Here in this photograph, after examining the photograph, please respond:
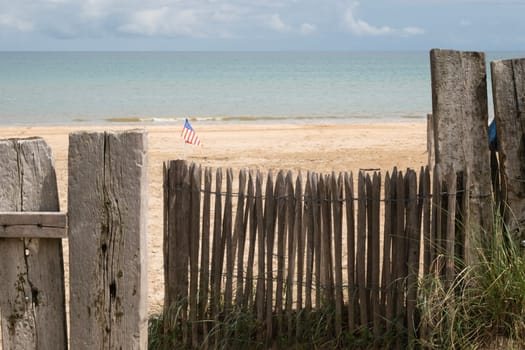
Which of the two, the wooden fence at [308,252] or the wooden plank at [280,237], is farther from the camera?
the wooden plank at [280,237]

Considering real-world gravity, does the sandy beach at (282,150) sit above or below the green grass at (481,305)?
above

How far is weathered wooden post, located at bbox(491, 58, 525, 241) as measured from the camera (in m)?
5.13

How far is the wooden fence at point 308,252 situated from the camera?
5145mm

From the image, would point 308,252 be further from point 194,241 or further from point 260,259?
point 194,241

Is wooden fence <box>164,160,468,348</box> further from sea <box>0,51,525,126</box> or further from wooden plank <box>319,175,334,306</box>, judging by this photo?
sea <box>0,51,525,126</box>

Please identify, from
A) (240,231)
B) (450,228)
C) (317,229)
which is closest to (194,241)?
(240,231)

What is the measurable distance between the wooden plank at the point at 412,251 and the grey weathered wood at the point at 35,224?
98.7 inches

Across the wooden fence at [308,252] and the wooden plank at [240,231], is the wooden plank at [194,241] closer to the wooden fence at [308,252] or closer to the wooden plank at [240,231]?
the wooden fence at [308,252]

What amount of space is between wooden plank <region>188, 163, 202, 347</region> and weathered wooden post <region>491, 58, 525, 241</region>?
2.14 meters

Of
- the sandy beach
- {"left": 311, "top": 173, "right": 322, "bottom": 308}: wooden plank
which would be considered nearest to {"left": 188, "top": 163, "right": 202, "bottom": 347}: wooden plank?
{"left": 311, "top": 173, "right": 322, "bottom": 308}: wooden plank

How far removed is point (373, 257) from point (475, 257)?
0.69 m

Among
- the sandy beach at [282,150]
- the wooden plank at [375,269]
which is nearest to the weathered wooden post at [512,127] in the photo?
the wooden plank at [375,269]

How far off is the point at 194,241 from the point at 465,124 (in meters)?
2.07

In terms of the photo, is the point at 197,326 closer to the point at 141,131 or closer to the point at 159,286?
the point at 159,286
